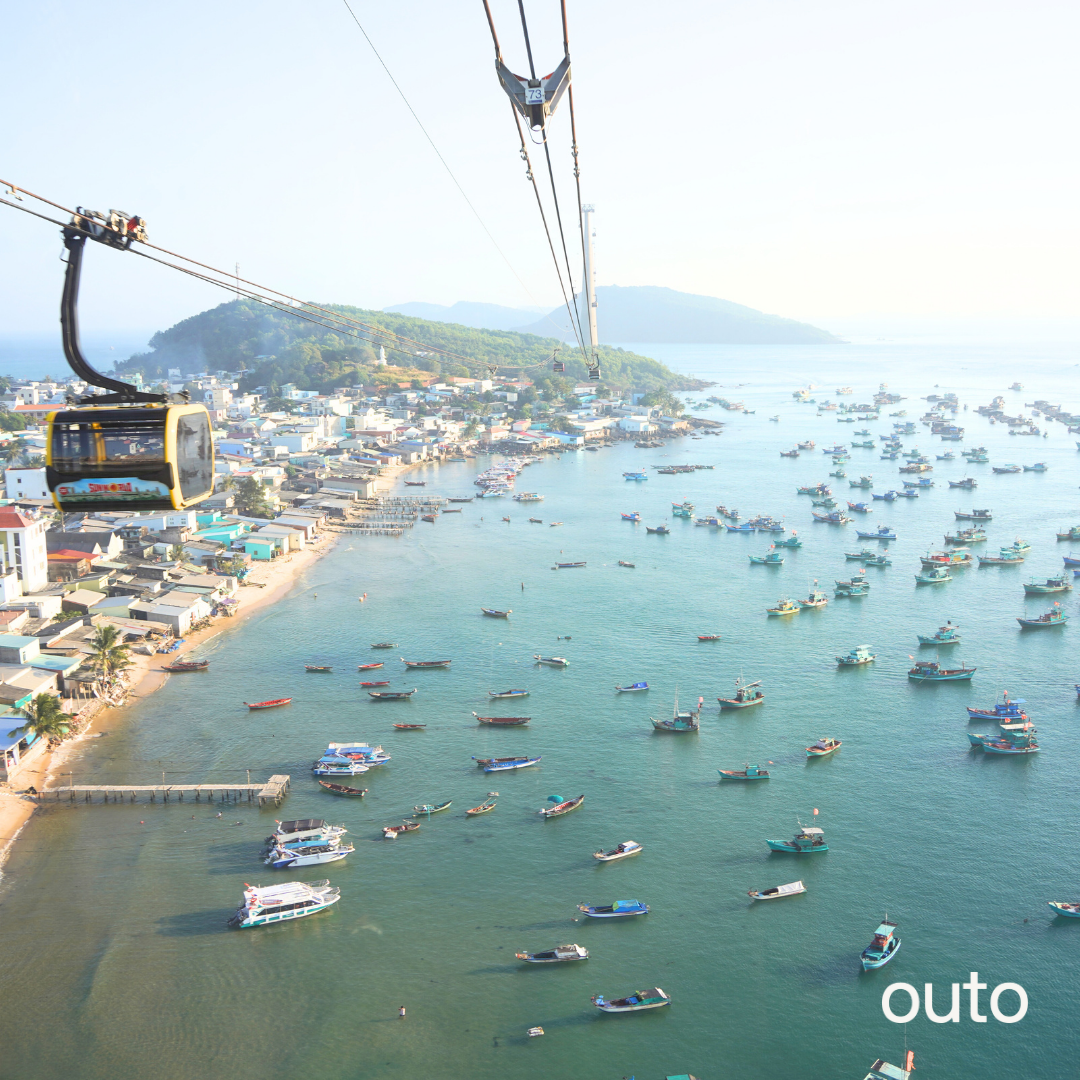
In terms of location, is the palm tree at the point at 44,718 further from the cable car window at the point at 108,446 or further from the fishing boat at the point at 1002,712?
the fishing boat at the point at 1002,712

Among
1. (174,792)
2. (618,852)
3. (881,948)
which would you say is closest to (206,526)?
(174,792)

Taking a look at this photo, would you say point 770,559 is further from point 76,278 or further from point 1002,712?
point 76,278

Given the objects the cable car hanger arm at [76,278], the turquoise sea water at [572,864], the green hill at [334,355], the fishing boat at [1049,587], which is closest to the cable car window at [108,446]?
the cable car hanger arm at [76,278]

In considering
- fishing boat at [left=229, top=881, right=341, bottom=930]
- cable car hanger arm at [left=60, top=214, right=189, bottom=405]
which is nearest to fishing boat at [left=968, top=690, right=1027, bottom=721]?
fishing boat at [left=229, top=881, right=341, bottom=930]

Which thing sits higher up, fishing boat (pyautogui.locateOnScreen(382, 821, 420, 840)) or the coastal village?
the coastal village

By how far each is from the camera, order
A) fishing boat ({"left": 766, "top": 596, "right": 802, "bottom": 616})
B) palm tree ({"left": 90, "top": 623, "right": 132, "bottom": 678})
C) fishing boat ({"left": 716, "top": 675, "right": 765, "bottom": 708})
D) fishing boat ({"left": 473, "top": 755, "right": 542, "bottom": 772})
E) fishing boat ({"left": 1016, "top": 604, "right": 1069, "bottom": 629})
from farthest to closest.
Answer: fishing boat ({"left": 766, "top": 596, "right": 802, "bottom": 616}) < fishing boat ({"left": 1016, "top": 604, "right": 1069, "bottom": 629}) < fishing boat ({"left": 716, "top": 675, "right": 765, "bottom": 708}) < palm tree ({"left": 90, "top": 623, "right": 132, "bottom": 678}) < fishing boat ({"left": 473, "top": 755, "right": 542, "bottom": 772})

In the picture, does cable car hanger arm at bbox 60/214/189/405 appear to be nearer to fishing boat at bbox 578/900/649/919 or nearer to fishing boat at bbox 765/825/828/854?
fishing boat at bbox 578/900/649/919
